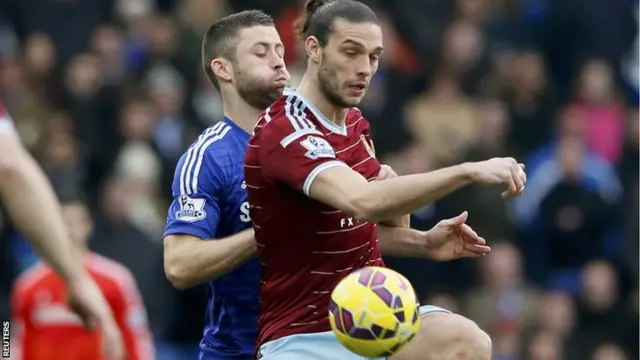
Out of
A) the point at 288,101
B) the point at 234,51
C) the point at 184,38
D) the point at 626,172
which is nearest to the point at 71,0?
the point at 184,38

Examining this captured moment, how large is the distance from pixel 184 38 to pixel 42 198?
10.7 meters

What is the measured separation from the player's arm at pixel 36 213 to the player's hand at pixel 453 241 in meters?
2.16

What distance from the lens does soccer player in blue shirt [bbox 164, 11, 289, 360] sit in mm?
7367

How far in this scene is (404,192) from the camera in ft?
20.8

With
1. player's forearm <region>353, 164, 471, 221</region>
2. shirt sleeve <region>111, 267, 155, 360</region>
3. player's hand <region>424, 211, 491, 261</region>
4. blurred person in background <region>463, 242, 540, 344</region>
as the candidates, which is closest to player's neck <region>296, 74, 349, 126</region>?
player's forearm <region>353, 164, 471, 221</region>

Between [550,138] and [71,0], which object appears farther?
[71,0]

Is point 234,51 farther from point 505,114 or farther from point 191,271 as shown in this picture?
point 505,114

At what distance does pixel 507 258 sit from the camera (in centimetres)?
1357

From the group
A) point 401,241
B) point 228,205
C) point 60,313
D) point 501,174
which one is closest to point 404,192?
point 501,174

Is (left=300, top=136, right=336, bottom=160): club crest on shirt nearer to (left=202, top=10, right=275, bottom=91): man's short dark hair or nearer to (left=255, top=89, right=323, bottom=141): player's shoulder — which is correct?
(left=255, top=89, right=323, bottom=141): player's shoulder

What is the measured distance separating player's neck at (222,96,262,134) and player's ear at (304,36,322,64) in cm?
92

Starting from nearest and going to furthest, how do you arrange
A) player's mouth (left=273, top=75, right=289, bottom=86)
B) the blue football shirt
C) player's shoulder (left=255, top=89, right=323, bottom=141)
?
player's shoulder (left=255, top=89, right=323, bottom=141)
the blue football shirt
player's mouth (left=273, top=75, right=289, bottom=86)

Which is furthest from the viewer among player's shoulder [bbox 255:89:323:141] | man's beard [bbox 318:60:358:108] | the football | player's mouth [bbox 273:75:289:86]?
player's mouth [bbox 273:75:289:86]

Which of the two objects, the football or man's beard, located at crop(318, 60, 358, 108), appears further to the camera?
man's beard, located at crop(318, 60, 358, 108)
